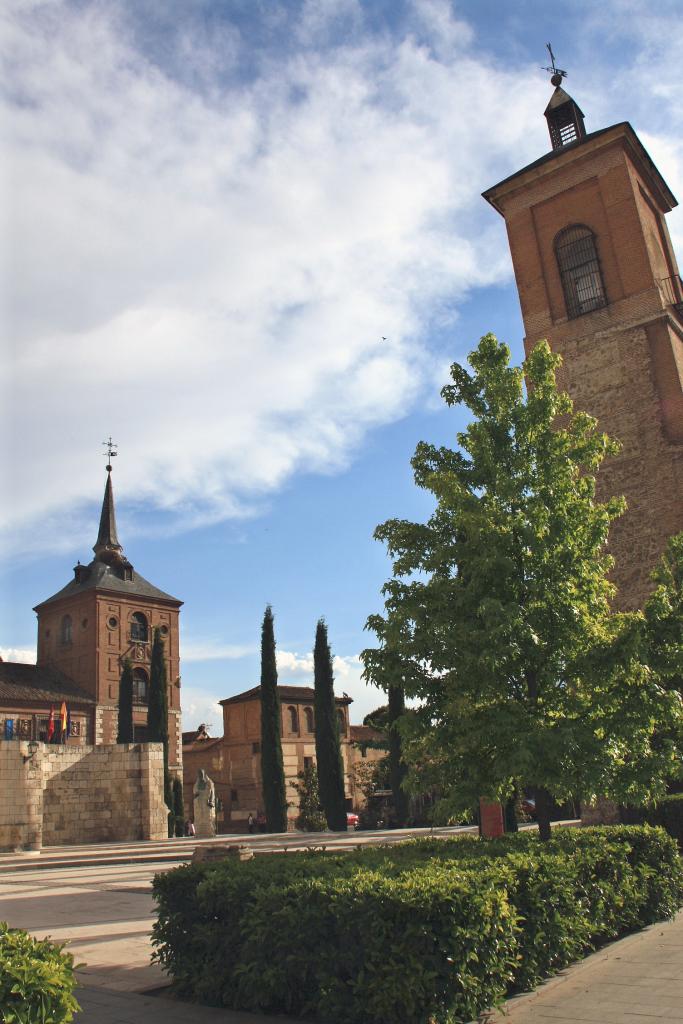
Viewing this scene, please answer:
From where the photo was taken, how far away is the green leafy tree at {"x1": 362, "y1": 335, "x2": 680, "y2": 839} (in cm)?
792

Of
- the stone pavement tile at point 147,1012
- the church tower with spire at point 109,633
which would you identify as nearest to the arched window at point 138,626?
the church tower with spire at point 109,633

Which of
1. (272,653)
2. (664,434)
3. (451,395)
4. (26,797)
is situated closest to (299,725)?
(272,653)

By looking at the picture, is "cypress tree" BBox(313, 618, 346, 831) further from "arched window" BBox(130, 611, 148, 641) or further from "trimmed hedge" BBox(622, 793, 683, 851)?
"arched window" BBox(130, 611, 148, 641)

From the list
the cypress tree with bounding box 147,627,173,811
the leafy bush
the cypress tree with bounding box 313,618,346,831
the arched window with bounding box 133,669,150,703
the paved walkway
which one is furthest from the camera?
the arched window with bounding box 133,669,150,703

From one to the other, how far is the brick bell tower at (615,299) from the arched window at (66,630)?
146ft

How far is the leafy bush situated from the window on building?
178 feet

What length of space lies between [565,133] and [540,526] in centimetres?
1959

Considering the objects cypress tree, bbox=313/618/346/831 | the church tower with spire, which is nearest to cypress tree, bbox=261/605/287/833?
cypress tree, bbox=313/618/346/831

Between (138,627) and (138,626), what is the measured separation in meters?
0.07

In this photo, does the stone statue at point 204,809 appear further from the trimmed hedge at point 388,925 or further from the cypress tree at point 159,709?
the trimmed hedge at point 388,925

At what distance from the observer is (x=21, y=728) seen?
46969 mm

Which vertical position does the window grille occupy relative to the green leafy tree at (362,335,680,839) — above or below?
above

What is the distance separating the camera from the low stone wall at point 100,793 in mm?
28469

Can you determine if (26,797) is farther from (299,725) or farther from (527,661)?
(299,725)
